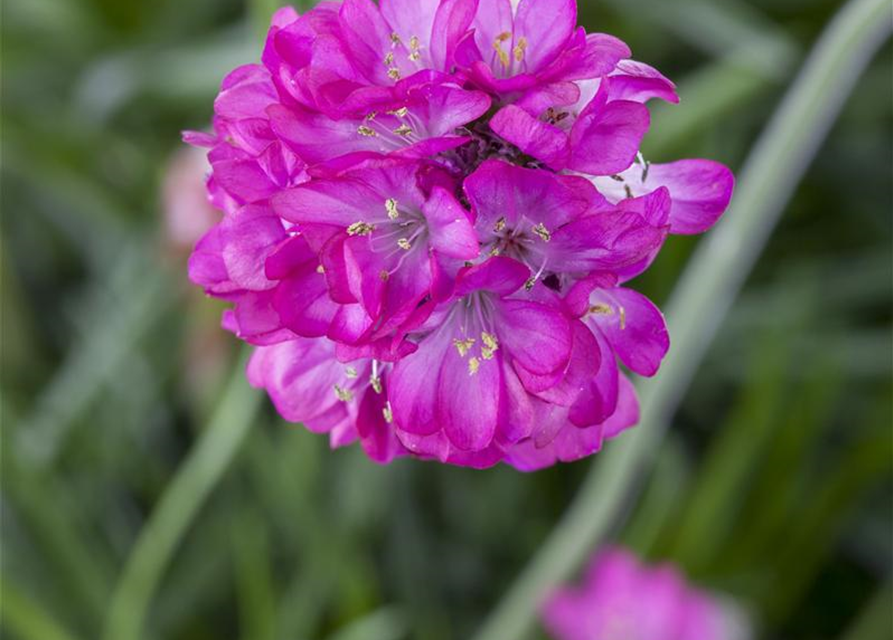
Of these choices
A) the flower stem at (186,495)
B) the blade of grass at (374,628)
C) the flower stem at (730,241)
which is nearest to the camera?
the flower stem at (730,241)

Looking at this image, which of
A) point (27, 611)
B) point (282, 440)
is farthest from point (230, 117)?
point (282, 440)

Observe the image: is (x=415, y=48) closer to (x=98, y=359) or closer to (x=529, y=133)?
(x=529, y=133)

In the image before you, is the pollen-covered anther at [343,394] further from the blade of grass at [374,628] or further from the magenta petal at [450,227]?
the blade of grass at [374,628]

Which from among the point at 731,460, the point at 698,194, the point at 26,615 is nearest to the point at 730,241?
the point at 698,194

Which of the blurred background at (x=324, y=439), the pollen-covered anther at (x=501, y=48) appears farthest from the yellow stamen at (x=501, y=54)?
the blurred background at (x=324, y=439)

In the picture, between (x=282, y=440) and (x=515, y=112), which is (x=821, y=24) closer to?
(x=282, y=440)
